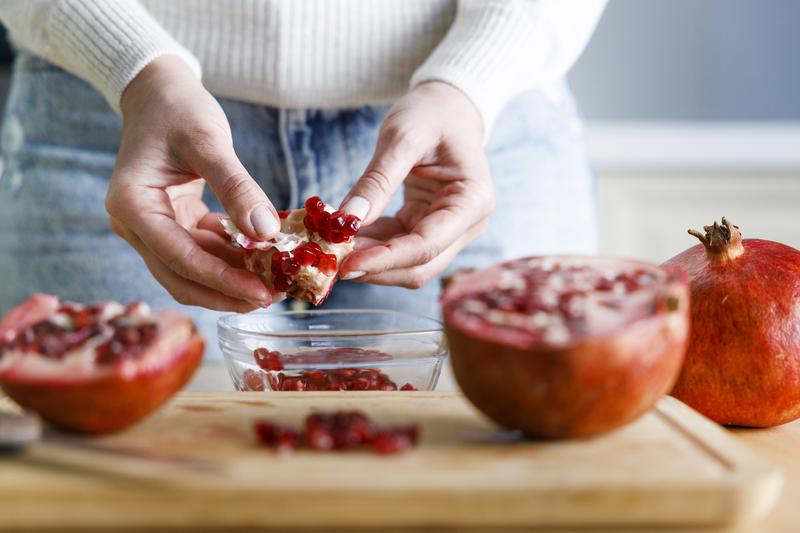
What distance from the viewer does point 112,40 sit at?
4.35 ft

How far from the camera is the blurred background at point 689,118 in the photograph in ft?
9.98

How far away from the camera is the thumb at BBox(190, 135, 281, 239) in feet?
3.42

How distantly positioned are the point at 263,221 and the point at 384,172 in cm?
18

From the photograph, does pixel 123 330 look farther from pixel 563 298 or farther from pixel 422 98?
pixel 422 98

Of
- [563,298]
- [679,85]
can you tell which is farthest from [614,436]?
[679,85]

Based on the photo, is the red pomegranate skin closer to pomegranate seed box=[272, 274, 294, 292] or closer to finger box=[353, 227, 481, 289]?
pomegranate seed box=[272, 274, 294, 292]

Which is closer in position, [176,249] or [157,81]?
[176,249]

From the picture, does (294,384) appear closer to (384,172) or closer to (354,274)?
(354,274)

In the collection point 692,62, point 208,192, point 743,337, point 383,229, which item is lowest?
point 208,192

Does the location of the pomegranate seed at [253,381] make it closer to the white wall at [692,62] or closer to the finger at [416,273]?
the finger at [416,273]

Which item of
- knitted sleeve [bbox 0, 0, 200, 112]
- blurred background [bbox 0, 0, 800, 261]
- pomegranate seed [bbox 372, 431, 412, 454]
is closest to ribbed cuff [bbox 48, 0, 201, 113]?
knitted sleeve [bbox 0, 0, 200, 112]

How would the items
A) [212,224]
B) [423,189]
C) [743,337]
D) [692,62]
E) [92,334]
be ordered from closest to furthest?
[92,334] → [743,337] → [212,224] → [423,189] → [692,62]

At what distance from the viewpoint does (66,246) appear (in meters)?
1.63

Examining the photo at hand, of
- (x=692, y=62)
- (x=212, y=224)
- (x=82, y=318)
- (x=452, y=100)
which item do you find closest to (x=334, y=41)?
(x=452, y=100)
